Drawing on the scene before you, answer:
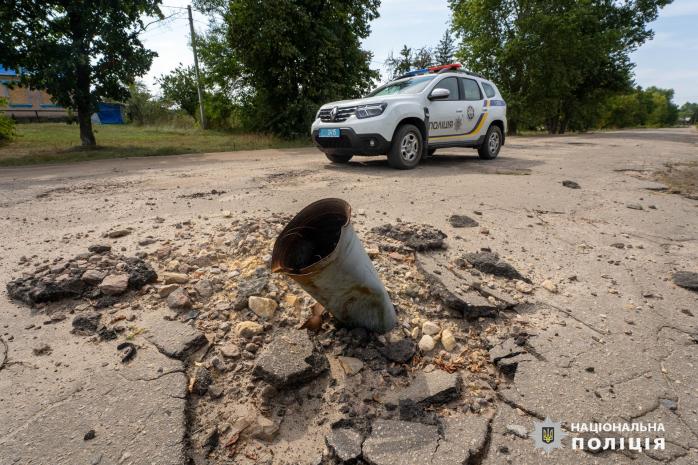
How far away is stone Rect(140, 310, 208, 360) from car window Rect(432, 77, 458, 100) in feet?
22.3

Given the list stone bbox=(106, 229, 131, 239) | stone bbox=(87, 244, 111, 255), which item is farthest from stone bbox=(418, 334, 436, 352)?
stone bbox=(106, 229, 131, 239)

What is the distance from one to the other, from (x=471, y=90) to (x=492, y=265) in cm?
633

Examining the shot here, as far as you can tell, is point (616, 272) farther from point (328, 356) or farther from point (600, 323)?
point (328, 356)

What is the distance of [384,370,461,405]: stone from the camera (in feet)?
6.24

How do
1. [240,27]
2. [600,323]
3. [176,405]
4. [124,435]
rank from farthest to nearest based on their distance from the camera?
[240,27], [600,323], [176,405], [124,435]

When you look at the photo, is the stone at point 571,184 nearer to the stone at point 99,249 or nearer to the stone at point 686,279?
the stone at point 686,279

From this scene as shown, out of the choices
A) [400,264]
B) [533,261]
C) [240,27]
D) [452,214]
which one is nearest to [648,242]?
[533,261]

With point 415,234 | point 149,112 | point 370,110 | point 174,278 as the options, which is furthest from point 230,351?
point 149,112

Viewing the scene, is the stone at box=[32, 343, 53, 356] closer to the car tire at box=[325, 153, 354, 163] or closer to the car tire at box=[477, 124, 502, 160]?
the car tire at box=[325, 153, 354, 163]

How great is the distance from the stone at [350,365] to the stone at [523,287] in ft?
4.68

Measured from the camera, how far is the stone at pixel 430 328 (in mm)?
2375

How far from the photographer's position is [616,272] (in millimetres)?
3150

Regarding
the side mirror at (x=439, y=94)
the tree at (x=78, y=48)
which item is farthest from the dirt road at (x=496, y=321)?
Answer: the tree at (x=78, y=48)

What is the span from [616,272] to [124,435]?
352 cm
